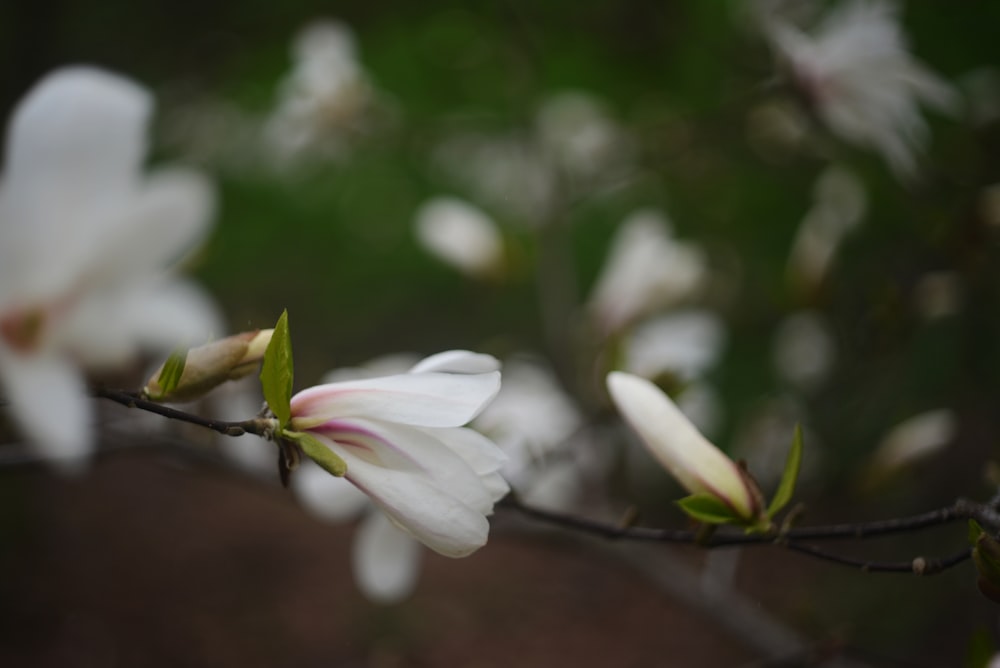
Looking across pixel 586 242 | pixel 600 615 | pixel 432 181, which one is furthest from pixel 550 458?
pixel 432 181

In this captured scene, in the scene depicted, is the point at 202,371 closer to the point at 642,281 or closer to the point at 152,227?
the point at 152,227

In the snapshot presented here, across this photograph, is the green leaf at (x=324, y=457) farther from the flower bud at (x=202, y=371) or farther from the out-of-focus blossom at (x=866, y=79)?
the out-of-focus blossom at (x=866, y=79)

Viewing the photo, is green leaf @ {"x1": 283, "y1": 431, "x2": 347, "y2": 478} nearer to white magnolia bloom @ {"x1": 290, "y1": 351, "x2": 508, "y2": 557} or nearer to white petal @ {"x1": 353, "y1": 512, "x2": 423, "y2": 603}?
white magnolia bloom @ {"x1": 290, "y1": 351, "x2": 508, "y2": 557}

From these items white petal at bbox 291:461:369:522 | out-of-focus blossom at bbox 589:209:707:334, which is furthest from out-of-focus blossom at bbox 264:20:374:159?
white petal at bbox 291:461:369:522

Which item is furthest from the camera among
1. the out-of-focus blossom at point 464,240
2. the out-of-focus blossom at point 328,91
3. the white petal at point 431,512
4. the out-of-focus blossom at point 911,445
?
the out-of-focus blossom at point 328,91

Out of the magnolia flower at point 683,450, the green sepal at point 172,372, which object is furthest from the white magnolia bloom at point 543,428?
the green sepal at point 172,372
